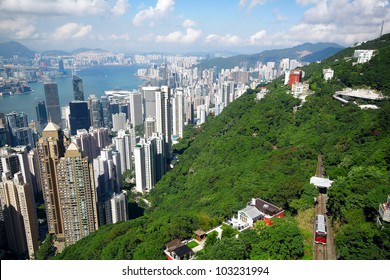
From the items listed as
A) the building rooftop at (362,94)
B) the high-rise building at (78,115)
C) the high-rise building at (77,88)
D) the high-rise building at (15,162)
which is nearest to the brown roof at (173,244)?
the high-rise building at (15,162)

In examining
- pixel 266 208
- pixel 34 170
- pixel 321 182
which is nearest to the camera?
pixel 266 208

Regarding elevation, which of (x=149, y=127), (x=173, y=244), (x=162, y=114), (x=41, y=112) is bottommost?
(x=149, y=127)

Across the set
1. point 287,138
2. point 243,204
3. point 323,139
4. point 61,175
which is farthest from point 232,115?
point 243,204

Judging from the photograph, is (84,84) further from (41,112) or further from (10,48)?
(10,48)

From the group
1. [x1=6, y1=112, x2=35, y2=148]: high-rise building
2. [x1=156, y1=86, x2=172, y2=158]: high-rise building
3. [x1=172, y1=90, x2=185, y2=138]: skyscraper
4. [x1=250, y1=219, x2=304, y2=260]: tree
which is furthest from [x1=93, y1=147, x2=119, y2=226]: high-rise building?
[x1=172, y1=90, x2=185, y2=138]: skyscraper

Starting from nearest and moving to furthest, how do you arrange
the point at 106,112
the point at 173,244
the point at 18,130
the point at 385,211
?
the point at 385,211 < the point at 173,244 < the point at 18,130 < the point at 106,112

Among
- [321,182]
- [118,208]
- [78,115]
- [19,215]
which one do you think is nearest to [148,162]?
[118,208]

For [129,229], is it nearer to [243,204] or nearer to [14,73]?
[243,204]
